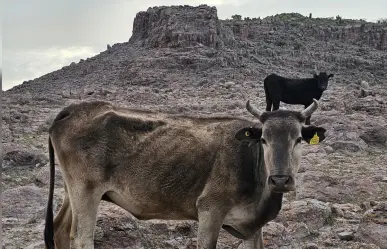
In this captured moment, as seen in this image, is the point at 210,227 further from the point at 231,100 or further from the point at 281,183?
the point at 231,100

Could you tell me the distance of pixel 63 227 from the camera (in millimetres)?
7098

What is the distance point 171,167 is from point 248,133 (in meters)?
1.06

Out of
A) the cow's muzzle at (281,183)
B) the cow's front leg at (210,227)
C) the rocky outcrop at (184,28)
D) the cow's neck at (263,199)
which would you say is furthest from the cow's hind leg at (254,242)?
the rocky outcrop at (184,28)

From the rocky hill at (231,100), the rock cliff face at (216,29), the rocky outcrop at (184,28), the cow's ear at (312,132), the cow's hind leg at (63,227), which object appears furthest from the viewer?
the rock cliff face at (216,29)

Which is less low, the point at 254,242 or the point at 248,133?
the point at 248,133

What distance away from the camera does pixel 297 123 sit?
616 cm

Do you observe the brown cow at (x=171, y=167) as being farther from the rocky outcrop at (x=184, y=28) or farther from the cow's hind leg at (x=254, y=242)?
the rocky outcrop at (x=184, y=28)

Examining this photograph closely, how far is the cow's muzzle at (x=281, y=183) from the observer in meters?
5.60

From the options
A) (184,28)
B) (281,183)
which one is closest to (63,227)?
(281,183)

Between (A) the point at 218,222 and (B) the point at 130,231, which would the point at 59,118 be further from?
(A) the point at 218,222

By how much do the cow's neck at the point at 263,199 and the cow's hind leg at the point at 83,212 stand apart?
1919 mm

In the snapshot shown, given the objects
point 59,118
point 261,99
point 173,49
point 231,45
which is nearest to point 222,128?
point 59,118

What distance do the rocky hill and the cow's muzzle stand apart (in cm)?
229

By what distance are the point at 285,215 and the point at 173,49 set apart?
35.1m
